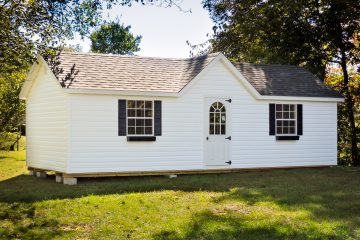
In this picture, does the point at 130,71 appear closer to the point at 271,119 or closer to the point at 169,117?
the point at 169,117

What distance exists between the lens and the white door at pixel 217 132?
17.7 meters

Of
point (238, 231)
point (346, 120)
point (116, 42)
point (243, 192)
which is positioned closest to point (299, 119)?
point (346, 120)

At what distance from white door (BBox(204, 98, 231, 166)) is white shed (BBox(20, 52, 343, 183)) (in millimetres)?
35

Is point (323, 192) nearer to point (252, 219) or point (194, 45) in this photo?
point (252, 219)

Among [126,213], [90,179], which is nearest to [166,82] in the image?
[90,179]

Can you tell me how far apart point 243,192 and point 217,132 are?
16.3ft

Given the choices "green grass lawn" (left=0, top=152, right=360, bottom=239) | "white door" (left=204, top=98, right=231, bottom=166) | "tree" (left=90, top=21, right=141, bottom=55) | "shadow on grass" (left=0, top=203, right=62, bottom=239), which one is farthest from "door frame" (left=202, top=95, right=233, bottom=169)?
"tree" (left=90, top=21, right=141, bottom=55)

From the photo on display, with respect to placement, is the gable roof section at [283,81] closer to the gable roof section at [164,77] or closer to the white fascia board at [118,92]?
the gable roof section at [164,77]

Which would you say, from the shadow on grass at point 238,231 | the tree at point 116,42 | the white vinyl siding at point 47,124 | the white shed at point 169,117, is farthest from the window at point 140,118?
the tree at point 116,42

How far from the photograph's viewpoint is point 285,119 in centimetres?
1917

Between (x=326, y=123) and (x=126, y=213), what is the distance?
Answer: 11.9 meters

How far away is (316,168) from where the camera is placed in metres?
19.8

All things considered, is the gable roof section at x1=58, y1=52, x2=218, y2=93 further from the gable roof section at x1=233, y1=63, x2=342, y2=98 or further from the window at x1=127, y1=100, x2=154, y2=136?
the gable roof section at x1=233, y1=63, x2=342, y2=98

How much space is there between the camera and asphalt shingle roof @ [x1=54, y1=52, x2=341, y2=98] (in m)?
16.5
